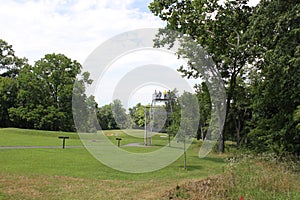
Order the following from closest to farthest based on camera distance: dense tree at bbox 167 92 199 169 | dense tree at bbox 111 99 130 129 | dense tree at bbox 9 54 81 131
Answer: dense tree at bbox 111 99 130 129 → dense tree at bbox 167 92 199 169 → dense tree at bbox 9 54 81 131

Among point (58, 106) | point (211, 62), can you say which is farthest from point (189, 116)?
point (58, 106)

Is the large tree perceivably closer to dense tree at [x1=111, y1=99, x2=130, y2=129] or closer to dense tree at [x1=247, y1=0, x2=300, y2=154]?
dense tree at [x1=247, y1=0, x2=300, y2=154]

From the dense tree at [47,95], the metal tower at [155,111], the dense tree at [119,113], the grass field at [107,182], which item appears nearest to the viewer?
the grass field at [107,182]

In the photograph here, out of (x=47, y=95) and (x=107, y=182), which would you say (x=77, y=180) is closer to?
(x=107, y=182)

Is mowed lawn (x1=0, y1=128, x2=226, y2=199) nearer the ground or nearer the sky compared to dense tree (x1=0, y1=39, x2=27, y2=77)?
nearer the ground

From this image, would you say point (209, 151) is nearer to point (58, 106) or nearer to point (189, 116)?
point (189, 116)

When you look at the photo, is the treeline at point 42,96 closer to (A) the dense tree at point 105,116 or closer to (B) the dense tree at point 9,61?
(B) the dense tree at point 9,61

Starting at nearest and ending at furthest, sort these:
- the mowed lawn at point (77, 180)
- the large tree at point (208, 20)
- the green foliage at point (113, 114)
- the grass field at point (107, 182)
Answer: the grass field at point (107, 182)
the mowed lawn at point (77, 180)
the green foliage at point (113, 114)
the large tree at point (208, 20)

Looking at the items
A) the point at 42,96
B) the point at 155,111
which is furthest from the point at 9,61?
the point at 155,111

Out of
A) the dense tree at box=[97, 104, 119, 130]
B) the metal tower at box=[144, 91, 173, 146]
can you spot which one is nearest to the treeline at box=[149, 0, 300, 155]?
the metal tower at box=[144, 91, 173, 146]

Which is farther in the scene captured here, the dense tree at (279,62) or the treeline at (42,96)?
the treeline at (42,96)

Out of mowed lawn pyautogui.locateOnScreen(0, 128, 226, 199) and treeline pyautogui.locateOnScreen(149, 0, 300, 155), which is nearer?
mowed lawn pyautogui.locateOnScreen(0, 128, 226, 199)

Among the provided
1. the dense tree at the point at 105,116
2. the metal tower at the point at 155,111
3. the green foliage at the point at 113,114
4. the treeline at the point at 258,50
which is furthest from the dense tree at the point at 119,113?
the treeline at the point at 258,50

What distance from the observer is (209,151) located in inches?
942
